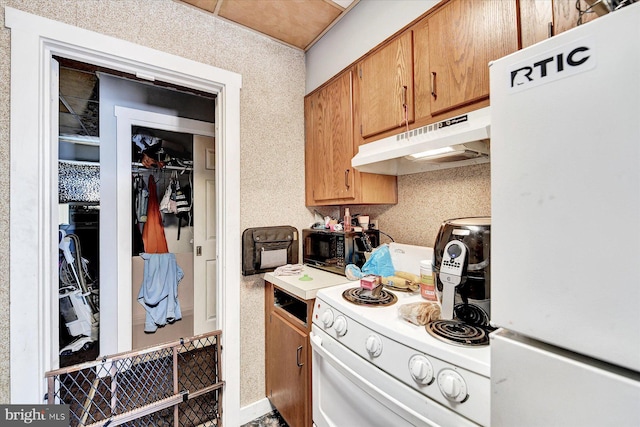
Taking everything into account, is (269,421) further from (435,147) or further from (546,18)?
(546,18)

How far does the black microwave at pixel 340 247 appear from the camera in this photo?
1566 millimetres

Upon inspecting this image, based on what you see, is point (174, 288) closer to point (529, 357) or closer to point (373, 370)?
point (373, 370)

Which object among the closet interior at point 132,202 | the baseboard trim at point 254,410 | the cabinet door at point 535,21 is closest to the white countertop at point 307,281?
the baseboard trim at point 254,410

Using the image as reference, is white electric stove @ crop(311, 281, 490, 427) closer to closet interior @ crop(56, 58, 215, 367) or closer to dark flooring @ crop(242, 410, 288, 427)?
dark flooring @ crop(242, 410, 288, 427)

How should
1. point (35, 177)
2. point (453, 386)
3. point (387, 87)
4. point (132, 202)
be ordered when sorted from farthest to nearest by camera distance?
point (132, 202), point (387, 87), point (35, 177), point (453, 386)

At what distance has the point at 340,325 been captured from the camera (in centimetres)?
104

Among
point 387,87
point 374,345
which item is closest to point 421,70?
point 387,87

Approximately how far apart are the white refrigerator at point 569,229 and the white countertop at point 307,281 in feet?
3.02

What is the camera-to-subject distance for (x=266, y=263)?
1.69 meters

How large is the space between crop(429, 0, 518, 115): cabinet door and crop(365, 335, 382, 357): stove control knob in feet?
3.07

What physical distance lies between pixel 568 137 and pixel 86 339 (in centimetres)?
345

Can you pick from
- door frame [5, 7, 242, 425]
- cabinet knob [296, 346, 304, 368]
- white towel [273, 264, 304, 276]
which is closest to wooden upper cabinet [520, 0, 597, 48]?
white towel [273, 264, 304, 276]

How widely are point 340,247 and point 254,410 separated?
1192 mm

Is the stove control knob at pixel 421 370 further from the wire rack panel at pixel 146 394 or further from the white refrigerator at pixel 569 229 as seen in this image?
the wire rack panel at pixel 146 394
